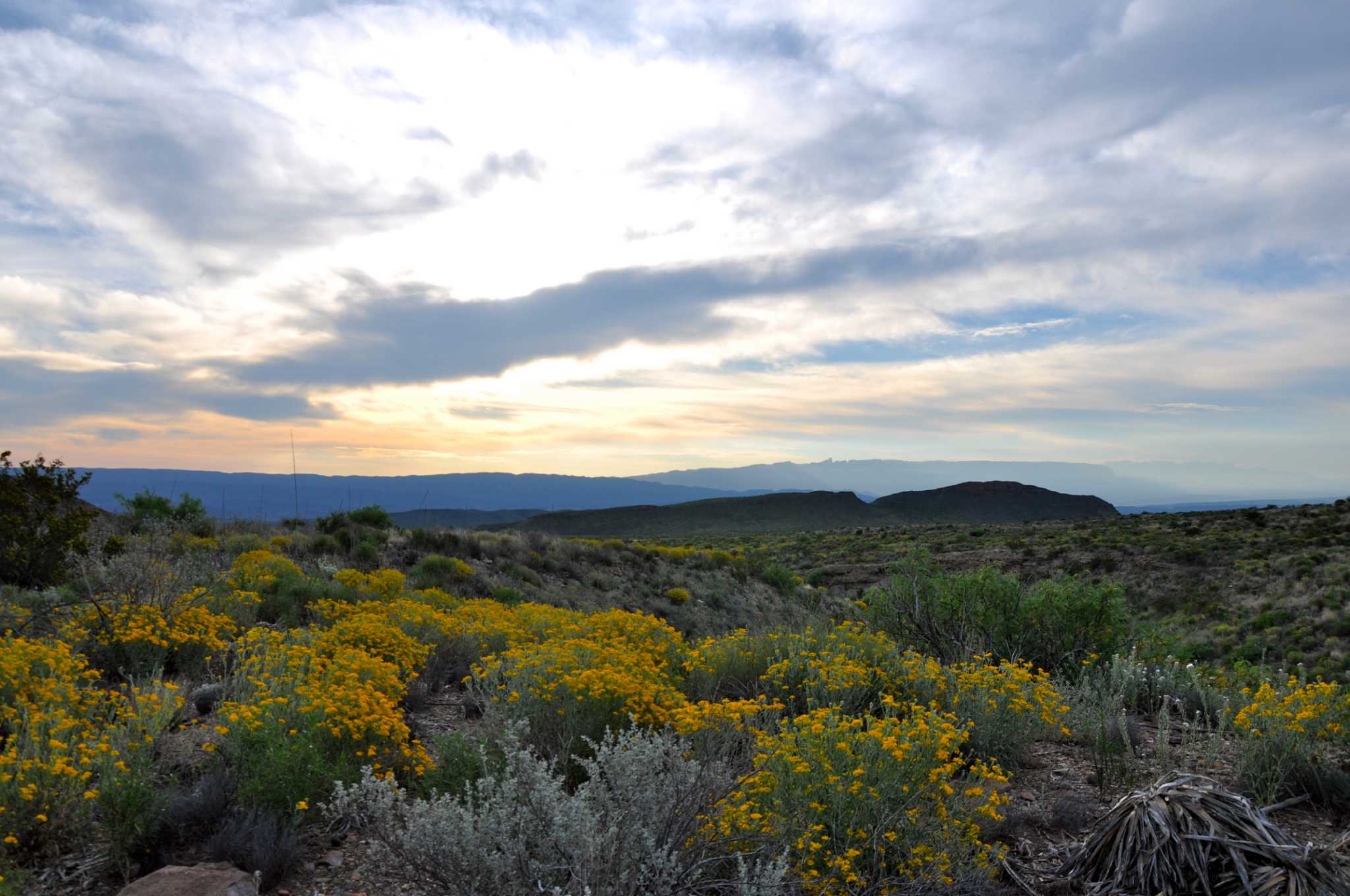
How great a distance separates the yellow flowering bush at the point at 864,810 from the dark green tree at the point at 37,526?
885 cm

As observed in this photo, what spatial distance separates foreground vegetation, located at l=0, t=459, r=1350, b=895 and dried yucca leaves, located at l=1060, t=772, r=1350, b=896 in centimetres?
59

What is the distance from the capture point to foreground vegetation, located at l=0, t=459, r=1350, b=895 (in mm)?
3557

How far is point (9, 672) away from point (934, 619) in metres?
8.55

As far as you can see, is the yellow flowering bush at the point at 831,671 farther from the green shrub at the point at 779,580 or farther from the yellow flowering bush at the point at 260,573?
the green shrub at the point at 779,580

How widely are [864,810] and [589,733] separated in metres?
2.27

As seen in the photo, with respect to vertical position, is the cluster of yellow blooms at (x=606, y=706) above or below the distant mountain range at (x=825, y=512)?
above

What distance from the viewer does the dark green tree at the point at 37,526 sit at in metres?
9.09

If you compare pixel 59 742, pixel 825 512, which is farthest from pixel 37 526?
pixel 825 512

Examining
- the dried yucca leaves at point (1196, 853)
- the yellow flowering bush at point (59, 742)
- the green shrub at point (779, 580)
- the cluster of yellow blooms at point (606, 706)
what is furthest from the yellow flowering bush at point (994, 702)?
the green shrub at point (779, 580)

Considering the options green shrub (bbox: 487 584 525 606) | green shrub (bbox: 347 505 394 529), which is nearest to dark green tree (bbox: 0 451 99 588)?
green shrub (bbox: 487 584 525 606)

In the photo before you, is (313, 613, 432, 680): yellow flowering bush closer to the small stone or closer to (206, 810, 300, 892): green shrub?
(206, 810, 300, 892): green shrub

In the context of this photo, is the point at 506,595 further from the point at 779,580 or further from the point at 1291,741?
the point at 1291,741

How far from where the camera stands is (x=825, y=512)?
343 feet

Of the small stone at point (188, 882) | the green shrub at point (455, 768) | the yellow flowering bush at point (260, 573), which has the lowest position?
the small stone at point (188, 882)
